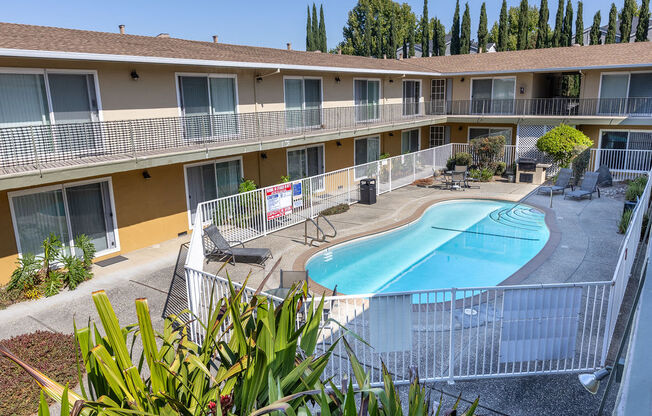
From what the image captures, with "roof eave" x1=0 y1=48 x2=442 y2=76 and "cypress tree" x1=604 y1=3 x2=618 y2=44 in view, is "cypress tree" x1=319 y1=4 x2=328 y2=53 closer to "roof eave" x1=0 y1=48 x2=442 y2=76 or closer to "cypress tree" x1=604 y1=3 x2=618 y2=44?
"cypress tree" x1=604 y1=3 x2=618 y2=44

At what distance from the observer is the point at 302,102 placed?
19.7m

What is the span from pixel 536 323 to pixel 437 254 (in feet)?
26.1

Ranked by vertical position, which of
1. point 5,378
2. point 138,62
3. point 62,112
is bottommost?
point 5,378

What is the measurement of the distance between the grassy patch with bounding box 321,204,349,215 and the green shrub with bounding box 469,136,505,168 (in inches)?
385

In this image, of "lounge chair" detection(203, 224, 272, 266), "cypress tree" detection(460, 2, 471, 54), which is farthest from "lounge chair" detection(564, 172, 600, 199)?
"cypress tree" detection(460, 2, 471, 54)

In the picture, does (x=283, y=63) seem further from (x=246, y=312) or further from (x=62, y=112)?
(x=246, y=312)

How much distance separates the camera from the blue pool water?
12.8m

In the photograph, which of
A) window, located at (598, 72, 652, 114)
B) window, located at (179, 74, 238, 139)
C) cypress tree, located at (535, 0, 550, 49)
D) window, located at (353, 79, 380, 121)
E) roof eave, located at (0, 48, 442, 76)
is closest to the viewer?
roof eave, located at (0, 48, 442, 76)

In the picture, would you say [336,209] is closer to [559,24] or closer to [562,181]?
[562,181]

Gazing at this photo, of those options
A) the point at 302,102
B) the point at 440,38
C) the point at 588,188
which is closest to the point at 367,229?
the point at 302,102

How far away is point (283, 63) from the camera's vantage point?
1733 centimetres

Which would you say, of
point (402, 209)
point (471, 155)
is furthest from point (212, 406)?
point (471, 155)

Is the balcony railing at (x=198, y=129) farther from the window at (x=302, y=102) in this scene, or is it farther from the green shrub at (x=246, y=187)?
the green shrub at (x=246, y=187)

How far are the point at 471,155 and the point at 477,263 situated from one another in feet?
39.1
